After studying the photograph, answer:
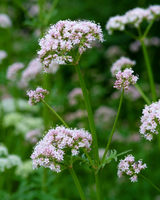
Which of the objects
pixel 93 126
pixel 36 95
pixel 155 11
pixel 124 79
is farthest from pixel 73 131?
pixel 155 11

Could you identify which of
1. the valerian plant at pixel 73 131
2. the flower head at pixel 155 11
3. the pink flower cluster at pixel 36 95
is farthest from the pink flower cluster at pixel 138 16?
the pink flower cluster at pixel 36 95

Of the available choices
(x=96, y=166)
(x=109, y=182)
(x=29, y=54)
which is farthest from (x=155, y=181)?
(x=29, y=54)

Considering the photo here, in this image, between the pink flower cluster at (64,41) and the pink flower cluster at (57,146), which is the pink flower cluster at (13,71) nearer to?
the pink flower cluster at (64,41)

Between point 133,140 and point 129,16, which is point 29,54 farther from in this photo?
point 129,16

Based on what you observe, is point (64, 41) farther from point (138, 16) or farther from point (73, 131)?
point (138, 16)

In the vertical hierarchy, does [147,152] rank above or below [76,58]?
above

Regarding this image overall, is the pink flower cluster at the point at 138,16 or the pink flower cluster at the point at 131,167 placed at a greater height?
the pink flower cluster at the point at 138,16
